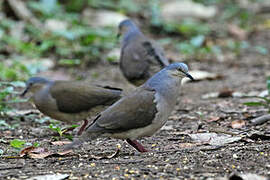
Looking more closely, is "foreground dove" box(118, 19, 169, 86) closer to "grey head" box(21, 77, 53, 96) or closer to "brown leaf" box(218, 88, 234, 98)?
"brown leaf" box(218, 88, 234, 98)

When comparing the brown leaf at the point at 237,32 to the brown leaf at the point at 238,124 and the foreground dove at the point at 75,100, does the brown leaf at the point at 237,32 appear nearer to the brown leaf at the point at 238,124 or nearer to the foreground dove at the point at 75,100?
the brown leaf at the point at 238,124

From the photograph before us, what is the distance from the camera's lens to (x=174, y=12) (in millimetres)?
12727

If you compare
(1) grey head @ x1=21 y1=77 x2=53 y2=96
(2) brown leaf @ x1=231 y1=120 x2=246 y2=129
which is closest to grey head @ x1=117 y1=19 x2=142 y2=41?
(1) grey head @ x1=21 y1=77 x2=53 y2=96

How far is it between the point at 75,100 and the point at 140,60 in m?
1.76

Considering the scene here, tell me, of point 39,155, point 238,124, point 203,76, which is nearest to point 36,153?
point 39,155

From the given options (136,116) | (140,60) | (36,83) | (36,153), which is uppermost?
(140,60)

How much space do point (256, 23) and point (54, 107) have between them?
9.21m

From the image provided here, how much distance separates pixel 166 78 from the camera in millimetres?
4395

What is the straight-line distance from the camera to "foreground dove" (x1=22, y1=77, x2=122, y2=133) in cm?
508

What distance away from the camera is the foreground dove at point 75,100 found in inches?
200

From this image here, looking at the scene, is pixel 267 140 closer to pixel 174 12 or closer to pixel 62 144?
pixel 62 144

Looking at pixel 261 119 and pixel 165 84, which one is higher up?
pixel 165 84

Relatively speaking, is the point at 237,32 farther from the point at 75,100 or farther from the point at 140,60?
the point at 75,100

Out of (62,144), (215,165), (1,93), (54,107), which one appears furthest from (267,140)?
(1,93)
